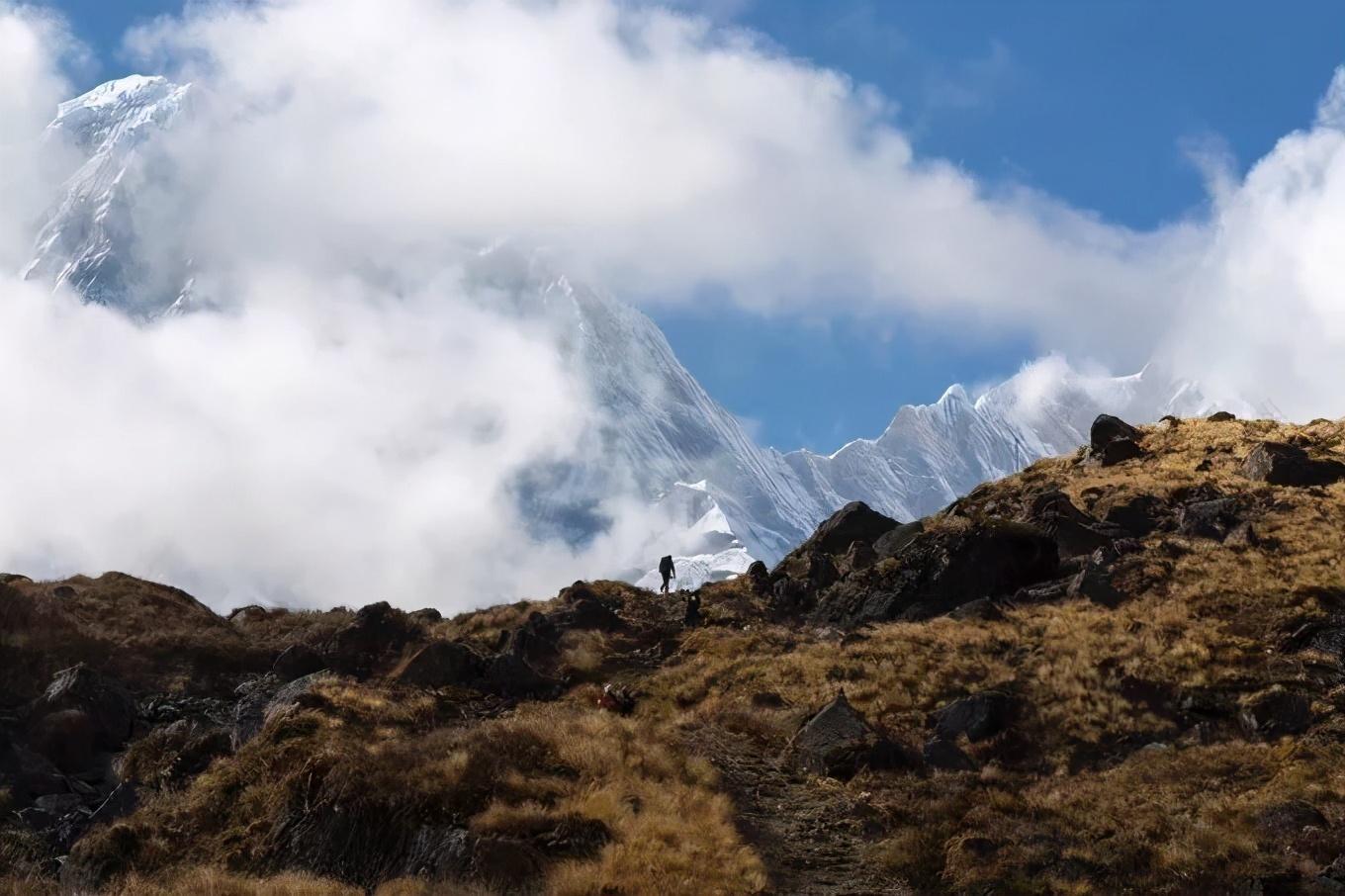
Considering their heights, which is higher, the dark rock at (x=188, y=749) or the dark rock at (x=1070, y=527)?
the dark rock at (x=1070, y=527)

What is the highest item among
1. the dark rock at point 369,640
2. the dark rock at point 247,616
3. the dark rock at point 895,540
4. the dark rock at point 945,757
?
the dark rock at point 895,540

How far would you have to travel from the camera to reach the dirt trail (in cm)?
1725

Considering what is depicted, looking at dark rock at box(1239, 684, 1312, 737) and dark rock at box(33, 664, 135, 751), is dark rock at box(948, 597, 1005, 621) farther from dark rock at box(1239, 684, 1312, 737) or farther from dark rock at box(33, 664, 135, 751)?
dark rock at box(33, 664, 135, 751)

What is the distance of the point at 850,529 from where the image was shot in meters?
50.7

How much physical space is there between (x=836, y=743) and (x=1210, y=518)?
22693mm

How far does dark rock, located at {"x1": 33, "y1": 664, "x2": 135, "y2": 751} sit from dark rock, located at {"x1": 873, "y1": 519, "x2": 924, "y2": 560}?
27969mm

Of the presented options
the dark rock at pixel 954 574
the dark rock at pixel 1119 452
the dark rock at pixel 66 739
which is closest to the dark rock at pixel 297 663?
the dark rock at pixel 66 739

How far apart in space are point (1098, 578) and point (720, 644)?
12.3 m

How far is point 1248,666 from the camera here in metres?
26.2

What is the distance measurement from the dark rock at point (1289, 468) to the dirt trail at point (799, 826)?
2986cm

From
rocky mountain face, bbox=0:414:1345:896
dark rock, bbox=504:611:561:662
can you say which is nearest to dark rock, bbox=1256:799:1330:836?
rocky mountain face, bbox=0:414:1345:896

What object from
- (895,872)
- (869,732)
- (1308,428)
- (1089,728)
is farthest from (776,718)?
(1308,428)

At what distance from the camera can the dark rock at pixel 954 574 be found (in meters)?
37.5

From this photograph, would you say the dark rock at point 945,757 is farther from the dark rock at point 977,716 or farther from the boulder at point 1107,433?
the boulder at point 1107,433
